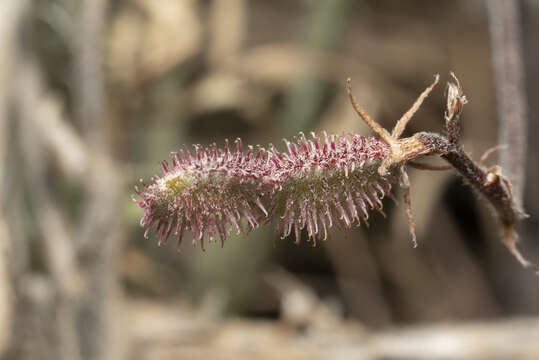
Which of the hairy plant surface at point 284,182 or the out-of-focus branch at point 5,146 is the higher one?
the out-of-focus branch at point 5,146

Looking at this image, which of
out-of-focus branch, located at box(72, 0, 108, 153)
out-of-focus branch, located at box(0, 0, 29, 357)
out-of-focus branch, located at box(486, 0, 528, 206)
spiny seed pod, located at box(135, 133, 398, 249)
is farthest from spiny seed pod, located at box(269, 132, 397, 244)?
out-of-focus branch, located at box(72, 0, 108, 153)

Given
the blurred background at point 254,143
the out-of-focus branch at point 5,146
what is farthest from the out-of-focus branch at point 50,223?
the out-of-focus branch at point 5,146

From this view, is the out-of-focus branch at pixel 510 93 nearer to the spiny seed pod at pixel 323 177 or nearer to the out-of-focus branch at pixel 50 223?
the spiny seed pod at pixel 323 177

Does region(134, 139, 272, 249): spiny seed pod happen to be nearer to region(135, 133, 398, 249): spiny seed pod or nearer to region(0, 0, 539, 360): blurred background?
region(135, 133, 398, 249): spiny seed pod

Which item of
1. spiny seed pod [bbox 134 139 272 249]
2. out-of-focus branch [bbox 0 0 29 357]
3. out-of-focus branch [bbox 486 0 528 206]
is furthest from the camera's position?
out-of-focus branch [bbox 0 0 29 357]

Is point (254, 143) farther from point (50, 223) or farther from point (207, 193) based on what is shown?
point (207, 193)

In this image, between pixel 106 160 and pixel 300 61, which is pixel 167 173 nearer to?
pixel 106 160

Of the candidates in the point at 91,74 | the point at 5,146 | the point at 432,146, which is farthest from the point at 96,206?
the point at 432,146
